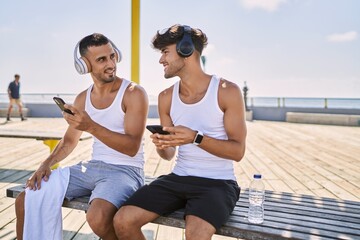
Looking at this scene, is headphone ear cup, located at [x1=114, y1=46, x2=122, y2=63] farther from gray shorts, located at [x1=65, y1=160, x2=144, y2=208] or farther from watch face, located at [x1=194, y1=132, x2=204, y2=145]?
watch face, located at [x1=194, y1=132, x2=204, y2=145]

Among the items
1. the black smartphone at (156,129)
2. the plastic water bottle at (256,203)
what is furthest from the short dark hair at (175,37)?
the plastic water bottle at (256,203)

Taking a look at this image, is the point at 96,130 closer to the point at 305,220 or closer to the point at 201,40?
the point at 201,40

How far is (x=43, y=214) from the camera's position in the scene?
7.27ft

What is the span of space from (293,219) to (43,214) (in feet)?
5.44

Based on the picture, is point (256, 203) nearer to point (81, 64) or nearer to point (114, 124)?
point (114, 124)

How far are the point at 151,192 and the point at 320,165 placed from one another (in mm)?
4884

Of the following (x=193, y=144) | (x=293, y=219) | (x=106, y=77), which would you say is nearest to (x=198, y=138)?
(x=193, y=144)

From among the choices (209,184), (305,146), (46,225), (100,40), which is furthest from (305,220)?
(305,146)

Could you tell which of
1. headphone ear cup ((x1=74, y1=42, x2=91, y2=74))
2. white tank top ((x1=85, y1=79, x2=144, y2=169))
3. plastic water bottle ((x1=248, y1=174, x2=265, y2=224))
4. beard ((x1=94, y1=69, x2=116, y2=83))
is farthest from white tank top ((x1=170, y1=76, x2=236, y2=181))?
headphone ear cup ((x1=74, y1=42, x2=91, y2=74))

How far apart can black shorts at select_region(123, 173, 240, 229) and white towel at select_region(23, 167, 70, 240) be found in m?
0.53

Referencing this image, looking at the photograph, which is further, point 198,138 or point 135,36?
point 135,36

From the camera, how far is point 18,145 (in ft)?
26.7

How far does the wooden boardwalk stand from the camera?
325 cm

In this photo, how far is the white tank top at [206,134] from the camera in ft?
7.46
